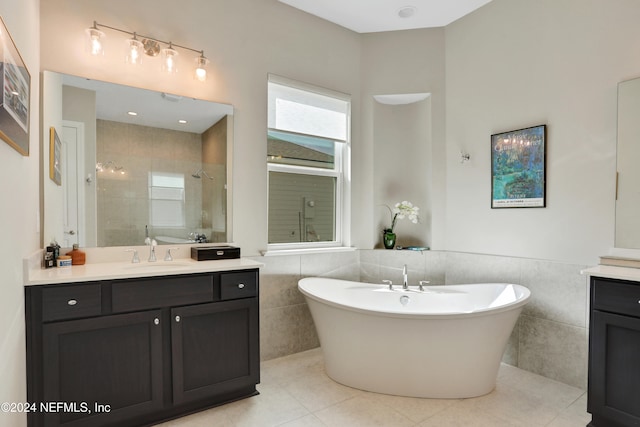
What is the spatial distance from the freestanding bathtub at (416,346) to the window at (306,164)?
0.96 meters

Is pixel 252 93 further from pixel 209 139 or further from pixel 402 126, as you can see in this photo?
pixel 402 126

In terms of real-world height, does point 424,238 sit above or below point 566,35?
below

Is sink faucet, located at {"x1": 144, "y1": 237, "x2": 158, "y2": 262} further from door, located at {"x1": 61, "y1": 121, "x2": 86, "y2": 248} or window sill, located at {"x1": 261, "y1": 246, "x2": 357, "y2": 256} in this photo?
window sill, located at {"x1": 261, "y1": 246, "x2": 357, "y2": 256}

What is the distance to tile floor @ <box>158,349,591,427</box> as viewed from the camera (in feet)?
6.75

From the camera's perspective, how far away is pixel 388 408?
2199mm

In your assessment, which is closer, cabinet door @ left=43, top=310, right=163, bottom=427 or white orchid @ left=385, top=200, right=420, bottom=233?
cabinet door @ left=43, top=310, right=163, bottom=427

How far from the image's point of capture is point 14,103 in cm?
139

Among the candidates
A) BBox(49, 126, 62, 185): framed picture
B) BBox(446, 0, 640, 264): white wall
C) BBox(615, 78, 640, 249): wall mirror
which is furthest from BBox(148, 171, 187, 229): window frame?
BBox(615, 78, 640, 249): wall mirror

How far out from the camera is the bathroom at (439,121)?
2.30 metres

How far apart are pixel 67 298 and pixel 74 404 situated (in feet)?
1.85

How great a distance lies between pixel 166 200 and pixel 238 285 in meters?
0.88

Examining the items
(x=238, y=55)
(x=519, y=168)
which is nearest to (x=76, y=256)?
(x=238, y=55)

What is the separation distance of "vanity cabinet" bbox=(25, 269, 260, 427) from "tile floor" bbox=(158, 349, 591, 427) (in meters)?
0.19

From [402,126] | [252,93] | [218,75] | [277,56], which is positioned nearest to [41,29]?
[218,75]
